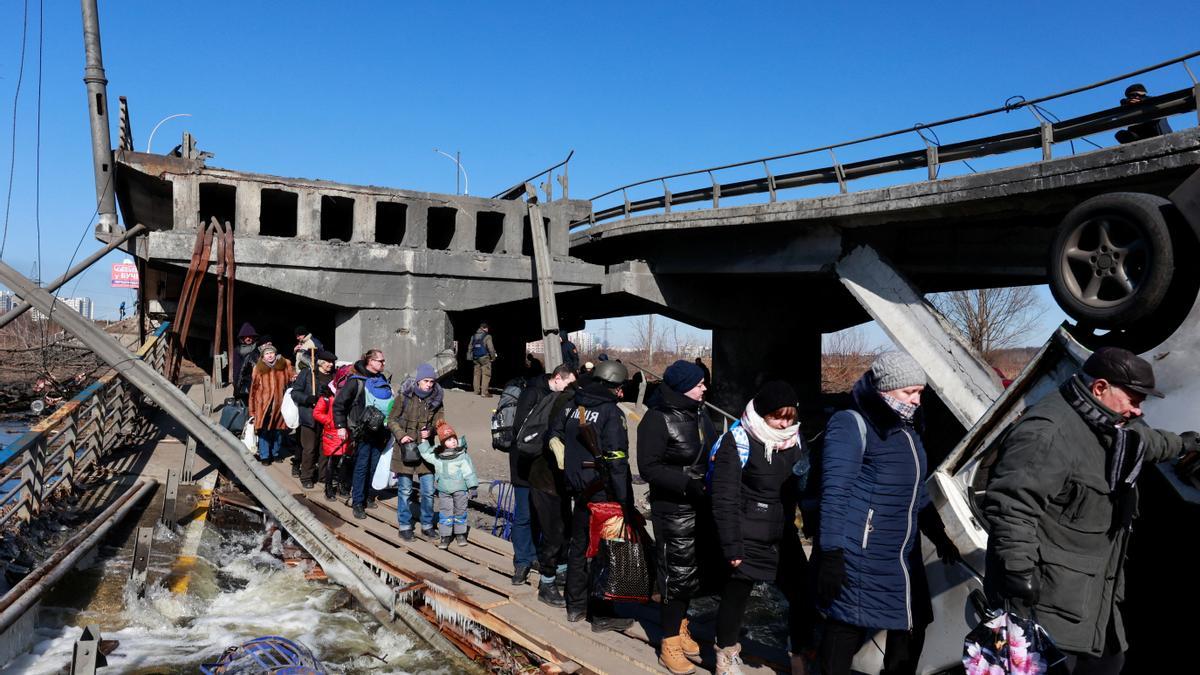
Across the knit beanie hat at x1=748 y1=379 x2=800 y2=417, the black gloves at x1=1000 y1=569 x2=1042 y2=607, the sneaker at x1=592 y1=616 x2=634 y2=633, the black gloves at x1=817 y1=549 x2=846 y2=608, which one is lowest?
the sneaker at x1=592 y1=616 x2=634 y2=633

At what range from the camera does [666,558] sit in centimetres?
445

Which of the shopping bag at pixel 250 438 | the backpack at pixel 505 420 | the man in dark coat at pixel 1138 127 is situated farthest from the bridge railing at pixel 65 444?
the man in dark coat at pixel 1138 127

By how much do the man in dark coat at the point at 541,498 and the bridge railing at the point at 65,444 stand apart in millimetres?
3868

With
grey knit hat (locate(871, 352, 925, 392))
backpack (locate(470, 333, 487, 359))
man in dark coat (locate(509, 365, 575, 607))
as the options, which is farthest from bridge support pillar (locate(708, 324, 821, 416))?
grey knit hat (locate(871, 352, 925, 392))

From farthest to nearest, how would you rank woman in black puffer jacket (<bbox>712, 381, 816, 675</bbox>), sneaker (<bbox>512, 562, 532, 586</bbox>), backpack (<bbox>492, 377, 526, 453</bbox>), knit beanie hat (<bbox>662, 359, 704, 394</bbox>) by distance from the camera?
backpack (<bbox>492, 377, 526, 453</bbox>)
sneaker (<bbox>512, 562, 532, 586</bbox>)
knit beanie hat (<bbox>662, 359, 704, 394</bbox>)
woman in black puffer jacket (<bbox>712, 381, 816, 675</bbox>)

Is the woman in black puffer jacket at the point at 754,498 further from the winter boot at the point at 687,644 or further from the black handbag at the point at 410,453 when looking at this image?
the black handbag at the point at 410,453

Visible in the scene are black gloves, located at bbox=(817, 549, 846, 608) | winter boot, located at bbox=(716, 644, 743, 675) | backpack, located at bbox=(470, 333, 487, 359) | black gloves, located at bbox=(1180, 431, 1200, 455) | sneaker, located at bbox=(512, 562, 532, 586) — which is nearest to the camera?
black gloves, located at bbox=(1180, 431, 1200, 455)

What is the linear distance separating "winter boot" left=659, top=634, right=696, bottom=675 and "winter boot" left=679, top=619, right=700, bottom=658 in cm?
7

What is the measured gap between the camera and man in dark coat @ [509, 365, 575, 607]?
5.73m

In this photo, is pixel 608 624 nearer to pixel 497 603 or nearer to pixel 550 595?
pixel 550 595

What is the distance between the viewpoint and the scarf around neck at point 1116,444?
3.08 m

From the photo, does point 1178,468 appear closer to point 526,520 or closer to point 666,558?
point 666,558

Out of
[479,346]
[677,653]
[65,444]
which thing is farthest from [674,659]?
[479,346]

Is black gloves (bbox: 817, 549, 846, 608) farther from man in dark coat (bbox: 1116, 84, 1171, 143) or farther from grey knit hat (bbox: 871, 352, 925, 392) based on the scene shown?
man in dark coat (bbox: 1116, 84, 1171, 143)
